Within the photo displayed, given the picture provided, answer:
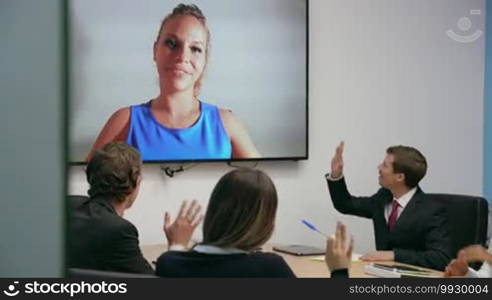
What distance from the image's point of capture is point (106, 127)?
3.31m

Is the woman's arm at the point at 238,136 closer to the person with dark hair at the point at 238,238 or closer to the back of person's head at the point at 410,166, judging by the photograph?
the back of person's head at the point at 410,166

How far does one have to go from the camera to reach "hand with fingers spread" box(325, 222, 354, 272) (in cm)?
146

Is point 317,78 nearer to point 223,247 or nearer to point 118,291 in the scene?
point 223,247

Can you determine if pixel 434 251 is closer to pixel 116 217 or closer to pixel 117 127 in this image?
pixel 116 217

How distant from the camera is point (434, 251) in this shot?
2.66 m

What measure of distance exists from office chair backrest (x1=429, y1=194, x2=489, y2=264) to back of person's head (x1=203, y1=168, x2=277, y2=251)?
1.43 metres

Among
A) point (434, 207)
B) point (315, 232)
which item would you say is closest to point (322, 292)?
point (434, 207)

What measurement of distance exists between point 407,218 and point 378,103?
3.81 ft

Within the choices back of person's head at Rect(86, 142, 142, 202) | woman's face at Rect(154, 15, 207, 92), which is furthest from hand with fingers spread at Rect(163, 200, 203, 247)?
woman's face at Rect(154, 15, 207, 92)

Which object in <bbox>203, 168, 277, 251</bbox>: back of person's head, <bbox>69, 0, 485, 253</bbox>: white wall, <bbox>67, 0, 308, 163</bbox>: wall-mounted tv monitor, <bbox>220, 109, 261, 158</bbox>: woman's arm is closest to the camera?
<bbox>203, 168, 277, 251</bbox>: back of person's head

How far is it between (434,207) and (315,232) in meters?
1.02

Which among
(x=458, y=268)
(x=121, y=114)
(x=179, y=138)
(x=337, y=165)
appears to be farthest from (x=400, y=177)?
(x=121, y=114)

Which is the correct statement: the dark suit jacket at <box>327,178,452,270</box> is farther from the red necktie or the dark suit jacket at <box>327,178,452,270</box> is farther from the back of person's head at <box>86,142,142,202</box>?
the back of person's head at <box>86,142,142,202</box>

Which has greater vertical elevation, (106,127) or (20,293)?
(106,127)
